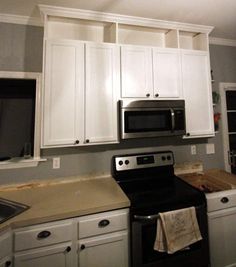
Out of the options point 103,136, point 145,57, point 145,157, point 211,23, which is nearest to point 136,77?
point 145,57

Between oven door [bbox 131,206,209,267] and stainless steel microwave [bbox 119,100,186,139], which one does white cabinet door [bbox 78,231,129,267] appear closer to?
oven door [bbox 131,206,209,267]

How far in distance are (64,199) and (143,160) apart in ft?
3.07

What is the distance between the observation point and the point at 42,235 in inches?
51.3

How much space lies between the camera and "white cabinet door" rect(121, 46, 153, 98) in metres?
1.81

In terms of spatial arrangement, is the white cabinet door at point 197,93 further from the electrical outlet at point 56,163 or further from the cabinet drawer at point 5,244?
the cabinet drawer at point 5,244

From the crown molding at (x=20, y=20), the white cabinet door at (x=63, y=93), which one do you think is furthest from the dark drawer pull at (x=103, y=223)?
the crown molding at (x=20, y=20)

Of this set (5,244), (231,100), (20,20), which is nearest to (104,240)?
(5,244)

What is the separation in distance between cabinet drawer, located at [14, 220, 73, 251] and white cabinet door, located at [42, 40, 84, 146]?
0.66 meters

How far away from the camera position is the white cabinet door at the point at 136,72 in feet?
5.95

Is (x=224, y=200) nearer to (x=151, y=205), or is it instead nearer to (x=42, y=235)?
(x=151, y=205)

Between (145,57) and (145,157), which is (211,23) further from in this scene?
(145,157)

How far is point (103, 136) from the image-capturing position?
69.9 inches

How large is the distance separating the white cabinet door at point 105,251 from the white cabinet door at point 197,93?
1250mm

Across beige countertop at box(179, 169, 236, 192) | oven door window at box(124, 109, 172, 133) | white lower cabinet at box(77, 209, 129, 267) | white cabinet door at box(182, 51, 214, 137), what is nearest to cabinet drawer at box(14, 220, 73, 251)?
white lower cabinet at box(77, 209, 129, 267)
